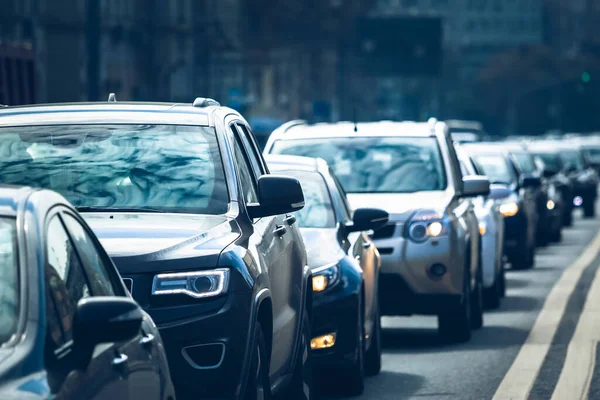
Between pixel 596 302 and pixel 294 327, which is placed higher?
pixel 294 327

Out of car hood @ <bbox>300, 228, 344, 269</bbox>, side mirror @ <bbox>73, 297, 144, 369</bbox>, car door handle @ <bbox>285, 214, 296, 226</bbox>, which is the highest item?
side mirror @ <bbox>73, 297, 144, 369</bbox>

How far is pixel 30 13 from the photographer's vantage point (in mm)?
52281

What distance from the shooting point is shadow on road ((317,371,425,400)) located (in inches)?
421

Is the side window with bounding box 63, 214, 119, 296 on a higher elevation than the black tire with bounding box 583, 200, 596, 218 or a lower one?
higher

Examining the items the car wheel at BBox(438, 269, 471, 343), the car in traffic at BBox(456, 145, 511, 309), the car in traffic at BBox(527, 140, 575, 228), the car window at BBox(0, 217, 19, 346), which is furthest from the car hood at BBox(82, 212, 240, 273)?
the car in traffic at BBox(527, 140, 575, 228)

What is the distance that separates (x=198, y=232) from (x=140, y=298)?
49cm

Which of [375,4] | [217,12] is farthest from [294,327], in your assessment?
[375,4]

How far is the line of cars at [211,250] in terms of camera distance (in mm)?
4918

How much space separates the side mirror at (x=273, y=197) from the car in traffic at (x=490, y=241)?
8.86 meters

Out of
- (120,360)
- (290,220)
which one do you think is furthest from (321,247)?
(120,360)

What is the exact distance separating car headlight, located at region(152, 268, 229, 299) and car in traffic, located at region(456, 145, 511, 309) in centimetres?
997

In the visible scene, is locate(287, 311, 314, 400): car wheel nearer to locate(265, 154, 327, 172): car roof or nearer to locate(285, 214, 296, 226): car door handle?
locate(285, 214, 296, 226): car door handle

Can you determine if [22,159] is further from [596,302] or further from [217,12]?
[217,12]

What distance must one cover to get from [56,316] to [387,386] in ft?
21.3
